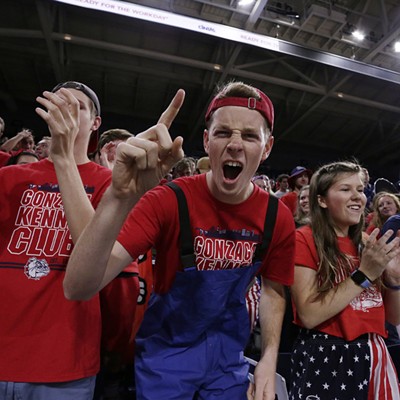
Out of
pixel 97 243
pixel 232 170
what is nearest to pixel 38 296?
pixel 97 243

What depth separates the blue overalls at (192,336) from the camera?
48.6 inches

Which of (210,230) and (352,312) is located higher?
(210,230)

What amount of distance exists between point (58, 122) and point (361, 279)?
1.51 meters

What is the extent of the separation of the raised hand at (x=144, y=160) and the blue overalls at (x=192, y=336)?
1.16 ft

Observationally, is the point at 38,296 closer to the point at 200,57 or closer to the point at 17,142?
the point at 17,142

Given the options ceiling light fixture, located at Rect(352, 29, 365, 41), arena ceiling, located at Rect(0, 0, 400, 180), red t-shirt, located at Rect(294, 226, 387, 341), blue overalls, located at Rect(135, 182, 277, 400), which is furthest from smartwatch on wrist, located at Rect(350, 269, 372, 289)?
ceiling light fixture, located at Rect(352, 29, 365, 41)

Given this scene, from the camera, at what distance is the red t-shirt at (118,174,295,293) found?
1231mm

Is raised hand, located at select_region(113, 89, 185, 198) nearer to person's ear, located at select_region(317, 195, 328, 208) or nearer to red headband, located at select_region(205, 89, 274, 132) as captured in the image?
red headband, located at select_region(205, 89, 274, 132)

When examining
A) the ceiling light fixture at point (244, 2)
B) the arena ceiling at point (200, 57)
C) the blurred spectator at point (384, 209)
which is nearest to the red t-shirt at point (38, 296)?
the blurred spectator at point (384, 209)

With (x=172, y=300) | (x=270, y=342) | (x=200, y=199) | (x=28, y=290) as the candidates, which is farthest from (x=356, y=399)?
(x=28, y=290)

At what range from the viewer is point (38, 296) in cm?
120

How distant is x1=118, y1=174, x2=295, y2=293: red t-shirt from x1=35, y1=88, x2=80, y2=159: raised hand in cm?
32

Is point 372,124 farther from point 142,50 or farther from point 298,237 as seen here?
point 298,237

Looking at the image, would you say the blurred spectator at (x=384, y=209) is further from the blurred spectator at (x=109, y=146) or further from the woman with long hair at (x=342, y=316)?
the blurred spectator at (x=109, y=146)
